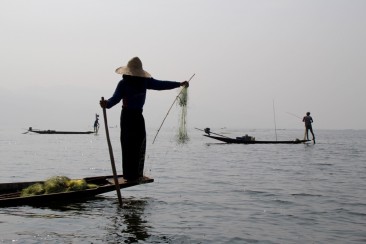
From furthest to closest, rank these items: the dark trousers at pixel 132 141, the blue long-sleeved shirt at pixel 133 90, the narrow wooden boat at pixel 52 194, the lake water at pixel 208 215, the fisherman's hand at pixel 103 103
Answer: the dark trousers at pixel 132 141
the blue long-sleeved shirt at pixel 133 90
the fisherman's hand at pixel 103 103
the narrow wooden boat at pixel 52 194
the lake water at pixel 208 215

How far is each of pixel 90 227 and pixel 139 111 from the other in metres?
2.51

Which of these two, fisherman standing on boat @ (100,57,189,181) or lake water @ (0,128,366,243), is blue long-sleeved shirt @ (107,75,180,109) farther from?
lake water @ (0,128,366,243)

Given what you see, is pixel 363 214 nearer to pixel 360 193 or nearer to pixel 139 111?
pixel 360 193

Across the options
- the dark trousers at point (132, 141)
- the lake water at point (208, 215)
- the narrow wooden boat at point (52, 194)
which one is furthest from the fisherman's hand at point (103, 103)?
the lake water at point (208, 215)

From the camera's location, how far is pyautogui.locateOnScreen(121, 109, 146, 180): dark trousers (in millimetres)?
8641

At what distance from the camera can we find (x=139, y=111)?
342 inches

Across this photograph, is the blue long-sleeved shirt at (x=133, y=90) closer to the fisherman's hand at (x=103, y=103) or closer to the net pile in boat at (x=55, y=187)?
the fisherman's hand at (x=103, y=103)

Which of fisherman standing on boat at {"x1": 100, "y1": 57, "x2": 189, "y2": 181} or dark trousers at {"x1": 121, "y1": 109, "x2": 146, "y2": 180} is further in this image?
dark trousers at {"x1": 121, "y1": 109, "x2": 146, "y2": 180}

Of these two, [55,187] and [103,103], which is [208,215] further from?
[55,187]

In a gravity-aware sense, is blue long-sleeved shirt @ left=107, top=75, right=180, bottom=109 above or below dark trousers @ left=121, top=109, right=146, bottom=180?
above

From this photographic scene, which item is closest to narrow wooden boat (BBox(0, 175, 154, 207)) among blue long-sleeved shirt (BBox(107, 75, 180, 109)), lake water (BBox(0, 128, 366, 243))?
lake water (BBox(0, 128, 366, 243))

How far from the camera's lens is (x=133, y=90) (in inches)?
333

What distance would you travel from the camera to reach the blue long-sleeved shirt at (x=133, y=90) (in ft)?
27.5

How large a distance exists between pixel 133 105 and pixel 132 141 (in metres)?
0.72
